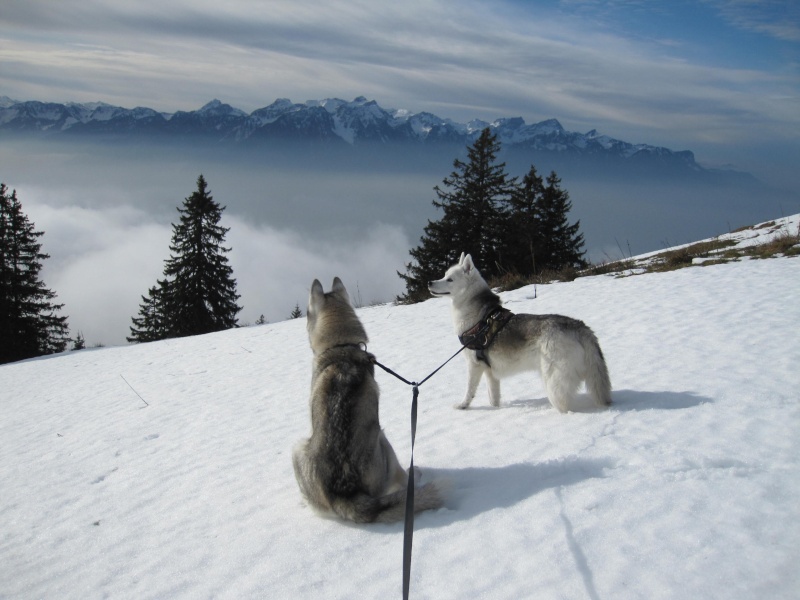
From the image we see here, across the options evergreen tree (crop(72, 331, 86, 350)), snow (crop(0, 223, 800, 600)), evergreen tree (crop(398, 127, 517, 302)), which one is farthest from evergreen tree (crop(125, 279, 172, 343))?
snow (crop(0, 223, 800, 600))

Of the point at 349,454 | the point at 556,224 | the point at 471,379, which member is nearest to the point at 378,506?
the point at 349,454

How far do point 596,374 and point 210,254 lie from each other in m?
40.1

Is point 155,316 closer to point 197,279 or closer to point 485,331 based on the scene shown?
point 197,279

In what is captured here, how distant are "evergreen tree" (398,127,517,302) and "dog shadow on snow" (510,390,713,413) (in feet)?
103

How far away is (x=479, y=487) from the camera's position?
192 inches

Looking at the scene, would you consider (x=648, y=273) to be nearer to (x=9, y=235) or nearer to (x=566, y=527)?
(x=566, y=527)

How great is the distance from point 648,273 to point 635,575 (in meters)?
14.3

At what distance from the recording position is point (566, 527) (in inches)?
153

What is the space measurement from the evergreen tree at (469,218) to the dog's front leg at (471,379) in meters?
30.7

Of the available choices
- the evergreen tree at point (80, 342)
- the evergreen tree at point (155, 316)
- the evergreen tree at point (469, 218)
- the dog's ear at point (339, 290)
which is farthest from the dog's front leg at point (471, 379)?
the evergreen tree at point (155, 316)

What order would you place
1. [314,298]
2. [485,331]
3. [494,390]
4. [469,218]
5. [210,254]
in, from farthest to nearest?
[210,254], [469,218], [494,390], [485,331], [314,298]

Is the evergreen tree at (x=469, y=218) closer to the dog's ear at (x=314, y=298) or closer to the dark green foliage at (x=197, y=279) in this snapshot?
the dark green foliage at (x=197, y=279)

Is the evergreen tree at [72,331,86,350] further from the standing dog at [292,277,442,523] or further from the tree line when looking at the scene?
the standing dog at [292,277,442,523]

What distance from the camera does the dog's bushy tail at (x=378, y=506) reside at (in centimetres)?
430
